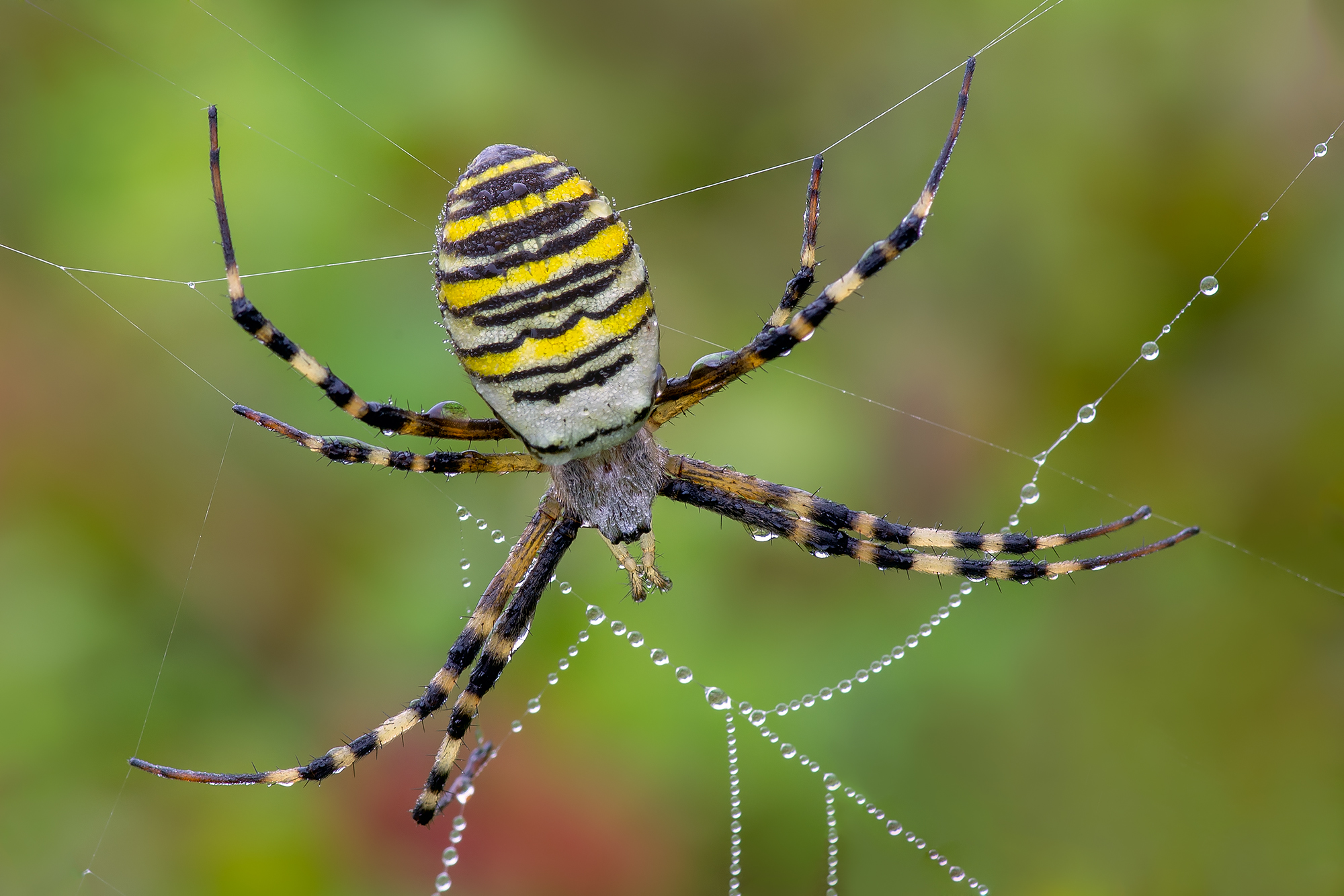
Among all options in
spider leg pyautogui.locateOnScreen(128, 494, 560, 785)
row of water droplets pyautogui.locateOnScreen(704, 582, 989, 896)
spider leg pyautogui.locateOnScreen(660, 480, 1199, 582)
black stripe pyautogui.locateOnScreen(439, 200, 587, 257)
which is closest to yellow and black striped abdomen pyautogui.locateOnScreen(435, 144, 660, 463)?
black stripe pyautogui.locateOnScreen(439, 200, 587, 257)

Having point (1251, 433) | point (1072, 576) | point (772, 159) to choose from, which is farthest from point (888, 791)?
point (772, 159)

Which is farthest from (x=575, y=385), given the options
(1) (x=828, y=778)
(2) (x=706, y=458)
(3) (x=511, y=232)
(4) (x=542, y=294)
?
(1) (x=828, y=778)

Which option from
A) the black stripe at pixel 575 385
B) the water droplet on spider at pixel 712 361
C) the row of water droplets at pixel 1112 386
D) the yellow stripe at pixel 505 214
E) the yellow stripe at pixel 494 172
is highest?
the row of water droplets at pixel 1112 386

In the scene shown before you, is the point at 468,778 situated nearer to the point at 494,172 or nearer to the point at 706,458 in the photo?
the point at 706,458

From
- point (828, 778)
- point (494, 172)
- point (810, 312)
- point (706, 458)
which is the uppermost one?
point (706, 458)

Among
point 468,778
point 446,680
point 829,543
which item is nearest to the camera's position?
point 829,543

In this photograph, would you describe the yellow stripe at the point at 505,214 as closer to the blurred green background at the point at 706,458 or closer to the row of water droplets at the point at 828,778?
the blurred green background at the point at 706,458

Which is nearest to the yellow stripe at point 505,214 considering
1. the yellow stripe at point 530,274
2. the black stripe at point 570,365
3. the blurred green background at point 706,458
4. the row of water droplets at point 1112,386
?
the yellow stripe at point 530,274
